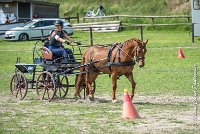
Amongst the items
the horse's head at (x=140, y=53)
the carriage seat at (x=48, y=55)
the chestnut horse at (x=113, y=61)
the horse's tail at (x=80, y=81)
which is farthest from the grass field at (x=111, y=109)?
the carriage seat at (x=48, y=55)

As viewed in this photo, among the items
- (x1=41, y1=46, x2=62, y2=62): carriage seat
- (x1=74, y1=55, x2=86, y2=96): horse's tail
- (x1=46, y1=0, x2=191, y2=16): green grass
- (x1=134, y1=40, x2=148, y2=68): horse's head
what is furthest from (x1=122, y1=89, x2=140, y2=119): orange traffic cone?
(x1=46, y1=0, x2=191, y2=16): green grass

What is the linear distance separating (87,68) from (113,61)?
3.08 feet

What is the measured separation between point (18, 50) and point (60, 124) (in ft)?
75.8

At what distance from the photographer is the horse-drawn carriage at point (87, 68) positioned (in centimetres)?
1466

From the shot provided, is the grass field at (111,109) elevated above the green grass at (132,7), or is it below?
below

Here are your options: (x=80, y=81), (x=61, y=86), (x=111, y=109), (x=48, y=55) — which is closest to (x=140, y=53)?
(x=111, y=109)

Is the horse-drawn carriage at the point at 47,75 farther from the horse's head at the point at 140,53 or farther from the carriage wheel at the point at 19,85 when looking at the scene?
the horse's head at the point at 140,53

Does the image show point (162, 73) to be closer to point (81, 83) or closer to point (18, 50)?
point (81, 83)

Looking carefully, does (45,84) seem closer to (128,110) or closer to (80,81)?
(80,81)

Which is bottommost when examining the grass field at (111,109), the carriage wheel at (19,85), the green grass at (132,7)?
the grass field at (111,109)

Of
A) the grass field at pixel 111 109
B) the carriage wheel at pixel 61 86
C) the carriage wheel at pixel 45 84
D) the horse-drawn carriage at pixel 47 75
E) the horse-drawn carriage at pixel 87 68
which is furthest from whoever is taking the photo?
the carriage wheel at pixel 61 86

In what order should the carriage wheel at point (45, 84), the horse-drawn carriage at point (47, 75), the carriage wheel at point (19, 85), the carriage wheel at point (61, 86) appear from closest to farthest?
1. the carriage wheel at point (45, 84)
2. the horse-drawn carriage at point (47, 75)
3. the carriage wheel at point (61, 86)
4. the carriage wheel at point (19, 85)

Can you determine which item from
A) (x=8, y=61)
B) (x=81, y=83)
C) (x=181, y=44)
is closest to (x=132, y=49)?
(x=81, y=83)

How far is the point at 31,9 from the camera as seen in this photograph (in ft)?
174
